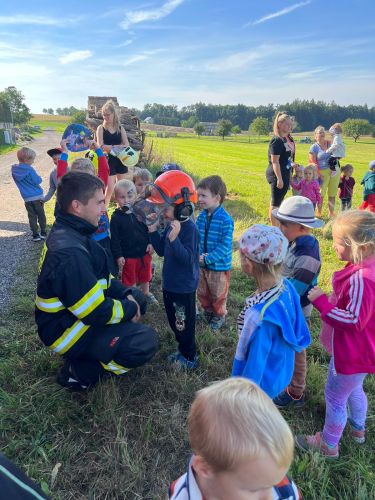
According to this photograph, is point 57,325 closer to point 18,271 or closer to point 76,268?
point 76,268

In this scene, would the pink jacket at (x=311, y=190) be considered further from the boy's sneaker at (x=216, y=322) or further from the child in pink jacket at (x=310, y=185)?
the boy's sneaker at (x=216, y=322)

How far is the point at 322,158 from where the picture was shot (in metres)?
9.23

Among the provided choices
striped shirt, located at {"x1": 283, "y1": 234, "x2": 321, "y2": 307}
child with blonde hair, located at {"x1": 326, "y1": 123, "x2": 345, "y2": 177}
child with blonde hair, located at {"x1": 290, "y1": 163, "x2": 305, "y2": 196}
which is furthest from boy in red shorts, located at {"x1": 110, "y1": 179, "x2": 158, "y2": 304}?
child with blonde hair, located at {"x1": 326, "y1": 123, "x2": 345, "y2": 177}

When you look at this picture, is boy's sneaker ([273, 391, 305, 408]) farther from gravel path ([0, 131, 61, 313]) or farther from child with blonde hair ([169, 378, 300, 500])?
gravel path ([0, 131, 61, 313])

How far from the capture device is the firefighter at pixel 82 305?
2.70 m

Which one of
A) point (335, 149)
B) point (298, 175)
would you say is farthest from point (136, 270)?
point (335, 149)

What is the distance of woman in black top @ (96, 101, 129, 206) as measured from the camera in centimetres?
668

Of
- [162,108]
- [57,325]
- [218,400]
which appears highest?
[162,108]

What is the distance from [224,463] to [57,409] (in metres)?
2.29

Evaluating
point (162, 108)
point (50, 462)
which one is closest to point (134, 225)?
point (50, 462)

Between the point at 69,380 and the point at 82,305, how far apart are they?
2.83 feet

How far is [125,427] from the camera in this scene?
9.16ft

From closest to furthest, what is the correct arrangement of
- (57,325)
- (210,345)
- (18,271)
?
1. (57,325)
2. (210,345)
3. (18,271)

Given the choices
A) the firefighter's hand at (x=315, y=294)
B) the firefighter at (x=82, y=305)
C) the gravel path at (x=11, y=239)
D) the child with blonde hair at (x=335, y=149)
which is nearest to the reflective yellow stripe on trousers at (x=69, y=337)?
the firefighter at (x=82, y=305)
